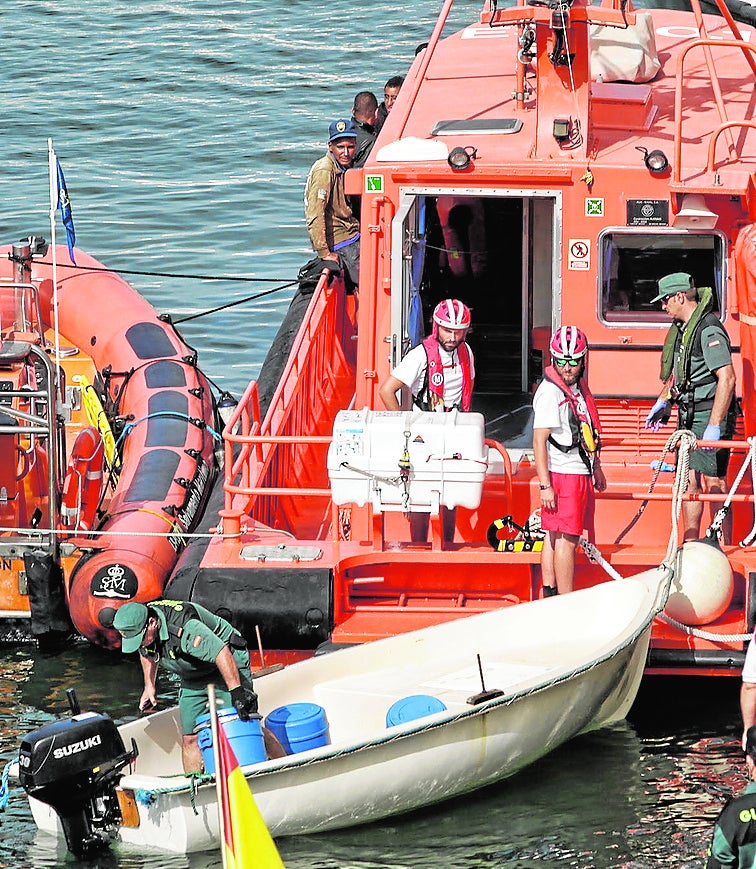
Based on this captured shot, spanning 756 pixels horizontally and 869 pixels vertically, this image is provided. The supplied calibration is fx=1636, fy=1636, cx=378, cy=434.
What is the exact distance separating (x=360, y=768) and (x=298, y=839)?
0.46 m

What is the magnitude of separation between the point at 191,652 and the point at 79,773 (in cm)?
69

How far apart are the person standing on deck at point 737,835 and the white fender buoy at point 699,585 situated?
250 cm

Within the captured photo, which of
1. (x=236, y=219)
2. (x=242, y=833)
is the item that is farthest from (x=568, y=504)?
(x=236, y=219)

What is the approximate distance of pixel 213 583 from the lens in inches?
320

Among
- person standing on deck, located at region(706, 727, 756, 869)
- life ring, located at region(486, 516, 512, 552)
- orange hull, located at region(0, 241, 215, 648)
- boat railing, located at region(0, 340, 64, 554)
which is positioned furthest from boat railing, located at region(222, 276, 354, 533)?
person standing on deck, located at region(706, 727, 756, 869)

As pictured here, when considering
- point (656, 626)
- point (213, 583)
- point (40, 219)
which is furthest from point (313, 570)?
point (40, 219)

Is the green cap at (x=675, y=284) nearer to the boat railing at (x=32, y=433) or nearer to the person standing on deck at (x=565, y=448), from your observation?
the person standing on deck at (x=565, y=448)

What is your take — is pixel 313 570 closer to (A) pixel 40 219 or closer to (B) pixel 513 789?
(B) pixel 513 789

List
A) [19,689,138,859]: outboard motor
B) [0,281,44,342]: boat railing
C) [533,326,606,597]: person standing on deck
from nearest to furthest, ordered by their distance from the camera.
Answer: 1. [19,689,138,859]: outboard motor
2. [533,326,606,597]: person standing on deck
3. [0,281,44,342]: boat railing

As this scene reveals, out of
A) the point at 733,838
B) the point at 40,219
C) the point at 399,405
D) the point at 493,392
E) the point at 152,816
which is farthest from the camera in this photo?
the point at 40,219

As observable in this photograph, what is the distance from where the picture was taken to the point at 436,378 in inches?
326

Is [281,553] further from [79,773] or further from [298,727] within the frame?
[79,773]

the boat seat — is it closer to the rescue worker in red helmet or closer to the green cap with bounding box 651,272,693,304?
the rescue worker in red helmet

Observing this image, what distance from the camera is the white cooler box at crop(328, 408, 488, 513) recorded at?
7852mm
